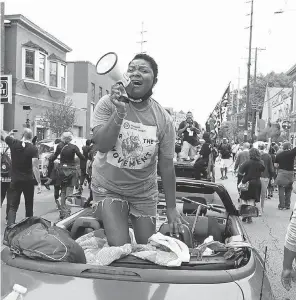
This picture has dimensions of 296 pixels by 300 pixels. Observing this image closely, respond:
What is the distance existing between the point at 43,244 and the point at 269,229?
6.89 metres

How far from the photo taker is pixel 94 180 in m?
3.15

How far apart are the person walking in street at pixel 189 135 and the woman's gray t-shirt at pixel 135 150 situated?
7.66 m

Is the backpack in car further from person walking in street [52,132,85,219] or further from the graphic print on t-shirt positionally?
person walking in street [52,132,85,219]

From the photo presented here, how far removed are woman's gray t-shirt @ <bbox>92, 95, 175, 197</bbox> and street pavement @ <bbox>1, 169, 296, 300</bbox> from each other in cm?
238

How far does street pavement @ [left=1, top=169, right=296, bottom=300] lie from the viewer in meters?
5.13

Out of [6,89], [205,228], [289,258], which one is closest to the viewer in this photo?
[205,228]

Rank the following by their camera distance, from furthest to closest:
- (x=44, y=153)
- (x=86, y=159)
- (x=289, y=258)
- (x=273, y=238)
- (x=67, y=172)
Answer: (x=44, y=153)
(x=86, y=159)
(x=67, y=172)
(x=273, y=238)
(x=289, y=258)

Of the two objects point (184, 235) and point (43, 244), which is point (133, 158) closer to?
point (184, 235)

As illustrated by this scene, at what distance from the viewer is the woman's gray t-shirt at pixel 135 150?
2914 mm

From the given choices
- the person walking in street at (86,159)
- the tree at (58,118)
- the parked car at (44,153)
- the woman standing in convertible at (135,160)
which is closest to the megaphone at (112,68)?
the woman standing in convertible at (135,160)

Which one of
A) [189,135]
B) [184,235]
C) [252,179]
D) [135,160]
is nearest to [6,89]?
[189,135]

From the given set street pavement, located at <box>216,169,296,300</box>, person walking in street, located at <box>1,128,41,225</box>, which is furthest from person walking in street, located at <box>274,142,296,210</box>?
person walking in street, located at <box>1,128,41,225</box>

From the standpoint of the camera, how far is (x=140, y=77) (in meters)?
3.00

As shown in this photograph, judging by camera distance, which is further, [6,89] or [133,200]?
[6,89]
